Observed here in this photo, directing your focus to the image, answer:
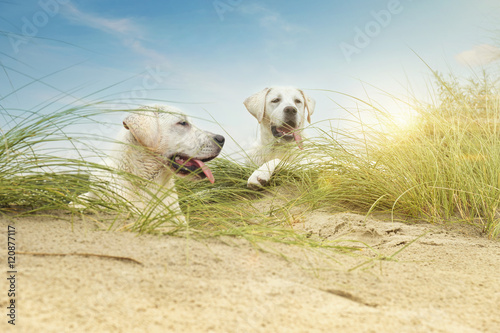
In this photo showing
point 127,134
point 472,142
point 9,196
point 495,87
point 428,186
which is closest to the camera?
point 9,196

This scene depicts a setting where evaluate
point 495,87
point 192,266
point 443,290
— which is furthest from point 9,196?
point 495,87

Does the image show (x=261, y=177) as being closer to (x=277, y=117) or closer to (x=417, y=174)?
(x=277, y=117)

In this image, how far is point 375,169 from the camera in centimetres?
372

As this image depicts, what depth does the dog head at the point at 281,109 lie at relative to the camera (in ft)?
15.5

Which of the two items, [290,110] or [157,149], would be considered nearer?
[157,149]

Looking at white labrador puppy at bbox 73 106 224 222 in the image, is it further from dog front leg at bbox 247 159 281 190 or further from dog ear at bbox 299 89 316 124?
dog ear at bbox 299 89 316 124

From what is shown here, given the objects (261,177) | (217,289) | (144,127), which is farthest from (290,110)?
(217,289)

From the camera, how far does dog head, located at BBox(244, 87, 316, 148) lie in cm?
471

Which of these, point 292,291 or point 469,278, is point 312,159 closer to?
point 469,278

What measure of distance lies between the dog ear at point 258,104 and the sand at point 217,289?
306 centimetres

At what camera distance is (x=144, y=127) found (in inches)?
113

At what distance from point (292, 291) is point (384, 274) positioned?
618 millimetres

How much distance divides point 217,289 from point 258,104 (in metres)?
3.79

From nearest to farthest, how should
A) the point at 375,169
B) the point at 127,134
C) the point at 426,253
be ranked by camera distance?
the point at 426,253
the point at 127,134
the point at 375,169
